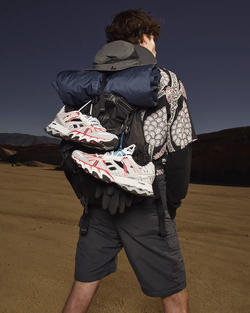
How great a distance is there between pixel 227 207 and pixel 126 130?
5.13m

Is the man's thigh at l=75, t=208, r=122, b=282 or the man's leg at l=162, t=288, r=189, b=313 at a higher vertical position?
the man's thigh at l=75, t=208, r=122, b=282

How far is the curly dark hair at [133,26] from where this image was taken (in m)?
1.28

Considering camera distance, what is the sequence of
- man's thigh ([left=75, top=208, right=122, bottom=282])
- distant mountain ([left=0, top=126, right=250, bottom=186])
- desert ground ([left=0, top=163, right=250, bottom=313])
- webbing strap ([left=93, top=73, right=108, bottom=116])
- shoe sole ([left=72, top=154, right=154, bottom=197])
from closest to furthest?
shoe sole ([left=72, top=154, right=154, bottom=197]) < webbing strap ([left=93, top=73, right=108, bottom=116]) < man's thigh ([left=75, top=208, right=122, bottom=282]) < desert ground ([left=0, top=163, right=250, bottom=313]) < distant mountain ([left=0, top=126, right=250, bottom=186])

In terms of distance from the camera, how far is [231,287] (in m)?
2.19

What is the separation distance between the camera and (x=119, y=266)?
2504 millimetres

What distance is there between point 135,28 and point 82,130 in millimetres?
649

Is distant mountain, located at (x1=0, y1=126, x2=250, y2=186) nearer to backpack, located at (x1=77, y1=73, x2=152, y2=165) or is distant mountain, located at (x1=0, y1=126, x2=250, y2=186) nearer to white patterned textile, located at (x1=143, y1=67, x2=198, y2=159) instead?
white patterned textile, located at (x1=143, y1=67, x2=198, y2=159)

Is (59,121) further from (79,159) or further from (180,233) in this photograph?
(180,233)

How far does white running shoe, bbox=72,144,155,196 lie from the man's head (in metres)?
0.64

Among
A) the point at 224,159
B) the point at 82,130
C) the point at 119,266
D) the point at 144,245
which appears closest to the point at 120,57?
the point at 82,130

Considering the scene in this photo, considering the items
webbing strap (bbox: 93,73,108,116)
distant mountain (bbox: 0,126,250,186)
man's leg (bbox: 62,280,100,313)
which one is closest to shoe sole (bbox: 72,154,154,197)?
webbing strap (bbox: 93,73,108,116)

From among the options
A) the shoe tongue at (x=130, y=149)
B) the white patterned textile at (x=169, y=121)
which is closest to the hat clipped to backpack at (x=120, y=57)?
the white patterned textile at (x=169, y=121)

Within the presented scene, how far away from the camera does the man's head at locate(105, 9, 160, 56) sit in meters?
1.28

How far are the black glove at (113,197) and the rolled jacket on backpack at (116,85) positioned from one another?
1.24 feet
